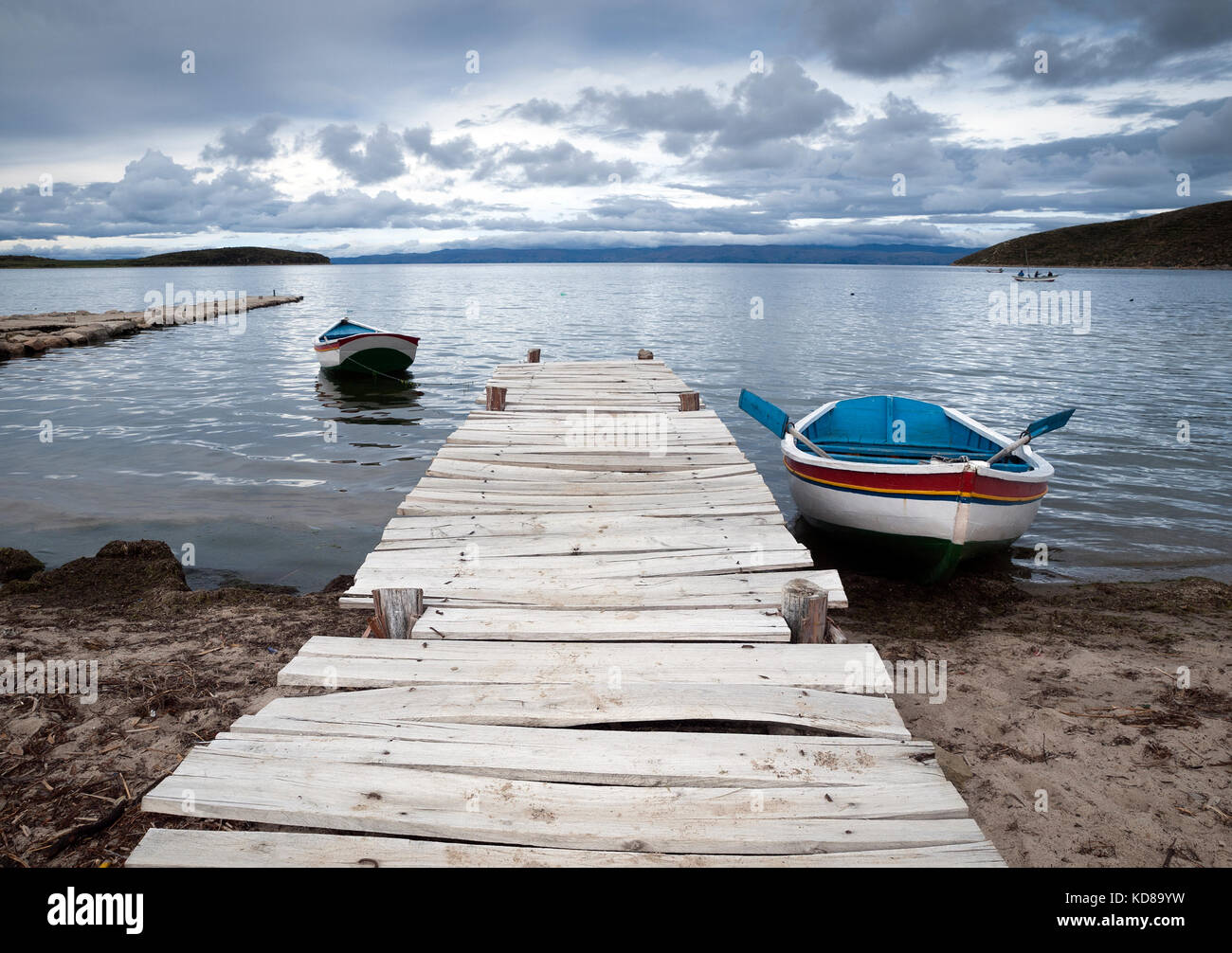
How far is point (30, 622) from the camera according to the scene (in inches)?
270

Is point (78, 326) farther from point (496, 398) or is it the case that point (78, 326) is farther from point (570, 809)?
point (570, 809)

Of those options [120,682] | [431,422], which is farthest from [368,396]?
[120,682]

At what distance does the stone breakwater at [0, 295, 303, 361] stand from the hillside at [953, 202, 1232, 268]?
19261 cm

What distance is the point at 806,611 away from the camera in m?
4.82

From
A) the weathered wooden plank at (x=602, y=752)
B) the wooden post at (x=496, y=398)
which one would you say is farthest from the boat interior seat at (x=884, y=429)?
the weathered wooden plank at (x=602, y=752)

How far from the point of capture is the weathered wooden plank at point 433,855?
9.77ft

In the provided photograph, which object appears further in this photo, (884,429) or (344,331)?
(344,331)

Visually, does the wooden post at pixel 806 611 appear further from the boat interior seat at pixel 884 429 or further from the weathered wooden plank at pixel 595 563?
the boat interior seat at pixel 884 429

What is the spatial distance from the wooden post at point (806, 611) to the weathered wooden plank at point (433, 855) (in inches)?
72.3

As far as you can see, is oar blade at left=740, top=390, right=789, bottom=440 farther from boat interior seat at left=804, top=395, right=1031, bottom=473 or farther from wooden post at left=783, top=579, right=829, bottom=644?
wooden post at left=783, top=579, right=829, bottom=644

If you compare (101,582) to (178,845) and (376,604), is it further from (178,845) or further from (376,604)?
(178,845)

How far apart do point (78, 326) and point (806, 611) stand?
4327cm

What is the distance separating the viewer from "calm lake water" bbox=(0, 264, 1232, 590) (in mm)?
10664

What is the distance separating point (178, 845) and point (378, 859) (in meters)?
0.85
